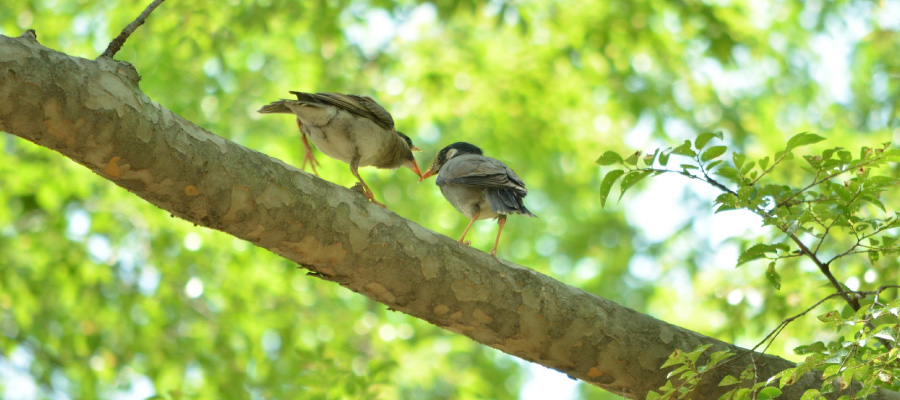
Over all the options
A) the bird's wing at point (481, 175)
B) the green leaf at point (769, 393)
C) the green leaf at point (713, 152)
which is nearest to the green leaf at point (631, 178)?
the green leaf at point (713, 152)

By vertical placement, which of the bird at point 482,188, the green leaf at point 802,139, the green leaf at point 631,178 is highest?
the bird at point 482,188

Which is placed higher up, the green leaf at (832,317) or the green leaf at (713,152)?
the green leaf at (713,152)

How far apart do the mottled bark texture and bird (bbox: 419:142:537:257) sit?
37.4 inches

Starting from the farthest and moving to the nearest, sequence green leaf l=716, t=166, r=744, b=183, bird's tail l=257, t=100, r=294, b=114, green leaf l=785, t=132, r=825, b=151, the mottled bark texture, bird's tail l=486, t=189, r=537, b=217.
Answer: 1. bird's tail l=486, t=189, r=537, b=217
2. bird's tail l=257, t=100, r=294, b=114
3. green leaf l=716, t=166, r=744, b=183
4. green leaf l=785, t=132, r=825, b=151
5. the mottled bark texture

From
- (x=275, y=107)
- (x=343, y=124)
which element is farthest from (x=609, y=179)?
(x=275, y=107)

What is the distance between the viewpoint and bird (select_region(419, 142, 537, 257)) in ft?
12.0

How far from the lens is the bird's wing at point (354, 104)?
3.41m

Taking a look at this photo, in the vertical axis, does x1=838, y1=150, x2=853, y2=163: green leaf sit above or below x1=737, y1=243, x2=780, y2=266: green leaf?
above

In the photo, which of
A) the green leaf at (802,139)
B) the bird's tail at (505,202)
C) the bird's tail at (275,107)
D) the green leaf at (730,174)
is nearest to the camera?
the green leaf at (802,139)

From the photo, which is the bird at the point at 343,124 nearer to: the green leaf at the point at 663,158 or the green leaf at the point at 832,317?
the green leaf at the point at 663,158

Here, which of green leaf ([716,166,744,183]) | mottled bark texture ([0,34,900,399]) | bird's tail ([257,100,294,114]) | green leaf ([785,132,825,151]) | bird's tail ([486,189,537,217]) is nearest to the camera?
mottled bark texture ([0,34,900,399])

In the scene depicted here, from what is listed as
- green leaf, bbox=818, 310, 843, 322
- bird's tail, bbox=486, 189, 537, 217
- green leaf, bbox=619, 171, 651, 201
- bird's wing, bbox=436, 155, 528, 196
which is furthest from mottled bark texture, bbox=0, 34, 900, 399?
bird's wing, bbox=436, 155, 528, 196

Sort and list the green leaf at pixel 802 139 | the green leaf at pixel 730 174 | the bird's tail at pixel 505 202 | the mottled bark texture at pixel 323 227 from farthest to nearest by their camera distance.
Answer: the bird's tail at pixel 505 202, the green leaf at pixel 730 174, the green leaf at pixel 802 139, the mottled bark texture at pixel 323 227

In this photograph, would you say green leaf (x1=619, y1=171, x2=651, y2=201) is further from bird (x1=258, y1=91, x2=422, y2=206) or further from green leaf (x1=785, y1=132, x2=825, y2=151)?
bird (x1=258, y1=91, x2=422, y2=206)
